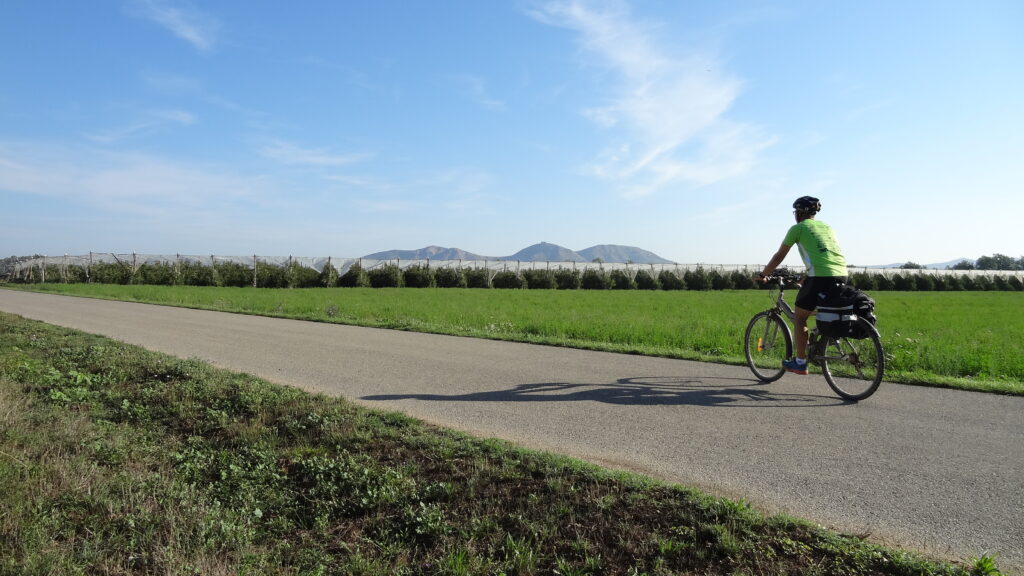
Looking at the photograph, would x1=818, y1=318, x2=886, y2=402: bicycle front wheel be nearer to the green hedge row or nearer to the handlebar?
the handlebar

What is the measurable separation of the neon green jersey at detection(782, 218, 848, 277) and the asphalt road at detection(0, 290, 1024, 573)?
1.40 metres

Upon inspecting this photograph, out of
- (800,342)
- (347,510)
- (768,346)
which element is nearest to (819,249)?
(800,342)

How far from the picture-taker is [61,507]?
3.28 metres

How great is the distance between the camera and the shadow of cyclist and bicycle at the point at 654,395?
604 cm

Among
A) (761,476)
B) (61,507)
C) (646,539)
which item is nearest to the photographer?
(646,539)

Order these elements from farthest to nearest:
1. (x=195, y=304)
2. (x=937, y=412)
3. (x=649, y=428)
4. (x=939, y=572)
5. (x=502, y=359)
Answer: (x=195, y=304), (x=502, y=359), (x=937, y=412), (x=649, y=428), (x=939, y=572)

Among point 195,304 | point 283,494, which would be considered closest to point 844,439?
point 283,494

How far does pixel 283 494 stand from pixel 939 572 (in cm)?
348

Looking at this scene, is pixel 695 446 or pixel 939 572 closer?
pixel 939 572

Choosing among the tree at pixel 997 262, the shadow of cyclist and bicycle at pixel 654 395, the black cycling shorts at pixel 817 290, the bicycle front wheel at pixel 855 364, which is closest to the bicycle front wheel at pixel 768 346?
the shadow of cyclist and bicycle at pixel 654 395

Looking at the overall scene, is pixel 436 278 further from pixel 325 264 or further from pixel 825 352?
pixel 825 352

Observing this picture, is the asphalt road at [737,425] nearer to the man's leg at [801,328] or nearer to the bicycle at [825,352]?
the bicycle at [825,352]

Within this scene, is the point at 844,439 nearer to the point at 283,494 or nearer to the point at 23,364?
the point at 283,494

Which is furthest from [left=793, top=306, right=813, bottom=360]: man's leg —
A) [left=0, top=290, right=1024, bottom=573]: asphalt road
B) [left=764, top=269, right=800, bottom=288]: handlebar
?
[left=764, top=269, right=800, bottom=288]: handlebar
